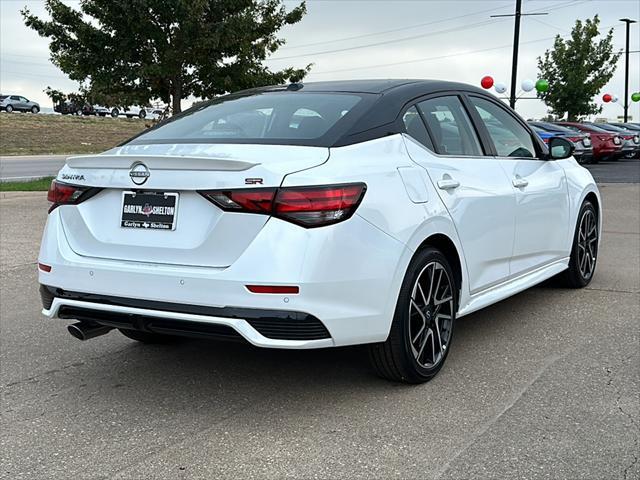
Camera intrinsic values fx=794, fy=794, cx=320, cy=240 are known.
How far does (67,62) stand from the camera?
1662 cm

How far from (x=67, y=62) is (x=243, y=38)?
3712 mm

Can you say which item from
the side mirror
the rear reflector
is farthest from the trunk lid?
the side mirror

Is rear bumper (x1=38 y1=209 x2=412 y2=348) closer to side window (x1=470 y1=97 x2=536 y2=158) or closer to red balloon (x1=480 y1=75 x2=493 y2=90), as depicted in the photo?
side window (x1=470 y1=97 x2=536 y2=158)

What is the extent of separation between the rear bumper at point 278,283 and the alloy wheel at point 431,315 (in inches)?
11.2

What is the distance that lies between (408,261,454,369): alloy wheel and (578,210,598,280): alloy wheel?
2.46 metres

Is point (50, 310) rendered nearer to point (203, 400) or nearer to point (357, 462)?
point (203, 400)

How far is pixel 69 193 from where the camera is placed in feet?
13.3

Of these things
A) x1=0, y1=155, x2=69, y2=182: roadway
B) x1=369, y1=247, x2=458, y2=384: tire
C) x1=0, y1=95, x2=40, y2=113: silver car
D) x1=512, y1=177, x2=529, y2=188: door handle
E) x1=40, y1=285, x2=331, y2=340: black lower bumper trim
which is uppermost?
x1=0, y1=95, x2=40, y2=113: silver car

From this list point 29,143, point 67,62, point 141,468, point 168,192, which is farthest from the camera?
point 29,143

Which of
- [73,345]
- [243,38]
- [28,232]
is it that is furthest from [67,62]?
[73,345]

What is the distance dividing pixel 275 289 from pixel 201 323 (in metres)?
0.39

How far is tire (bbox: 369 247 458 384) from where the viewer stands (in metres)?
3.93

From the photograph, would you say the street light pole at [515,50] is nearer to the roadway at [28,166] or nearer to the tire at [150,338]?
the roadway at [28,166]

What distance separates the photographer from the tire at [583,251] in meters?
6.35
